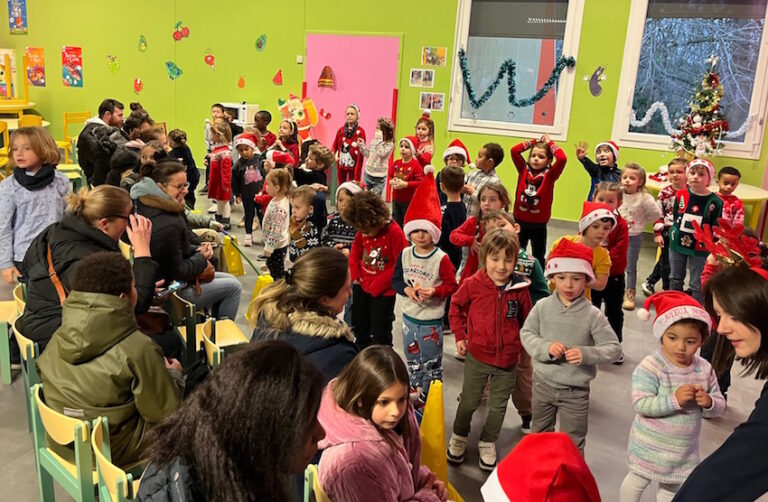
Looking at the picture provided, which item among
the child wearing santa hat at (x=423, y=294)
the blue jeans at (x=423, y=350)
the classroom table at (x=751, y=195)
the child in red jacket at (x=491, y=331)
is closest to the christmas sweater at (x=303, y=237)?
the child wearing santa hat at (x=423, y=294)

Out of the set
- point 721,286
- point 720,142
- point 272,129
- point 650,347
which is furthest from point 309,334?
point 272,129

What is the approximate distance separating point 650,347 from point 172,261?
352cm

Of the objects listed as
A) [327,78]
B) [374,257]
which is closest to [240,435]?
[374,257]

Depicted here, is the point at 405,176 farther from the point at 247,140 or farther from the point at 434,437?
the point at 434,437

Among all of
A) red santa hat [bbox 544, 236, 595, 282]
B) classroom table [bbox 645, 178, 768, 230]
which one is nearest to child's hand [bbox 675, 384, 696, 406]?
red santa hat [bbox 544, 236, 595, 282]

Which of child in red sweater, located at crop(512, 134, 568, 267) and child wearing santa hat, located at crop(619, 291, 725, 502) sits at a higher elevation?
child in red sweater, located at crop(512, 134, 568, 267)

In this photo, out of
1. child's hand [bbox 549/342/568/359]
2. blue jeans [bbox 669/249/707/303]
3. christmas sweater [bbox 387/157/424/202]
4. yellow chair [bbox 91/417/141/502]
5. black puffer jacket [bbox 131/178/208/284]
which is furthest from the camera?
christmas sweater [bbox 387/157/424/202]

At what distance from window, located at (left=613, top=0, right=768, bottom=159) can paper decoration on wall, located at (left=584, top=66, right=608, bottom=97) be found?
9.7 inches

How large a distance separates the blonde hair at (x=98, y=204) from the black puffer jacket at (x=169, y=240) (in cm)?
36

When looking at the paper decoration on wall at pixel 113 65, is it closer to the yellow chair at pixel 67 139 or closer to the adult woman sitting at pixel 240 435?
the yellow chair at pixel 67 139

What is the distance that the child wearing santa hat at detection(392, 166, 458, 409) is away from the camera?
3498mm

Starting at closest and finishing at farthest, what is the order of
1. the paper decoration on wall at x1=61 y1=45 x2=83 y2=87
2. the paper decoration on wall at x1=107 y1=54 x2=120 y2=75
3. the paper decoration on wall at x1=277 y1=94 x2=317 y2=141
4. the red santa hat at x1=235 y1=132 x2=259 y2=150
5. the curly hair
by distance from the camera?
the curly hair, the red santa hat at x1=235 y1=132 x2=259 y2=150, the paper decoration on wall at x1=277 y1=94 x2=317 y2=141, the paper decoration on wall at x1=107 y1=54 x2=120 y2=75, the paper decoration on wall at x1=61 y1=45 x2=83 y2=87

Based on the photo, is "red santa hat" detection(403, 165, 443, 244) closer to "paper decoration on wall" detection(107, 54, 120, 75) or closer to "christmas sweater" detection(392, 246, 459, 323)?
"christmas sweater" detection(392, 246, 459, 323)

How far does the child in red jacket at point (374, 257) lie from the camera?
12.2 feet
